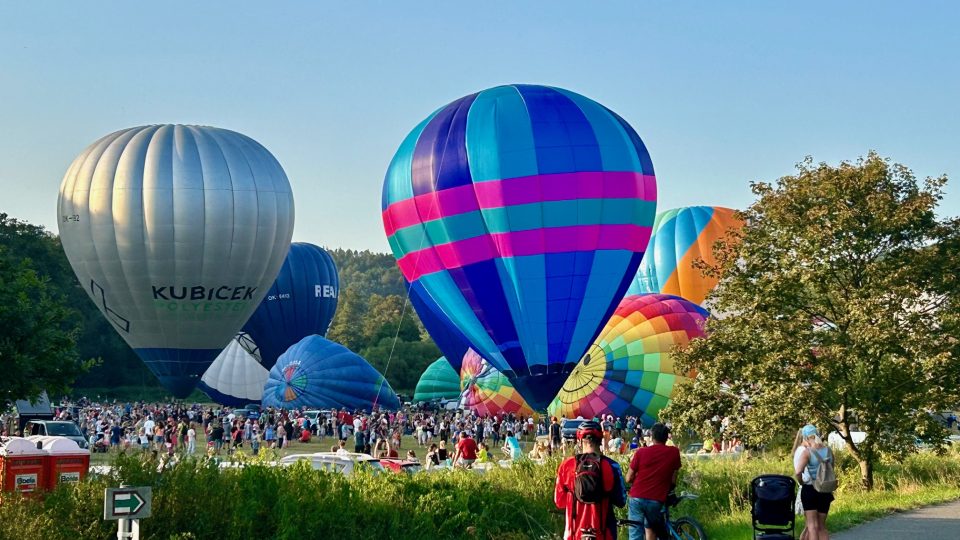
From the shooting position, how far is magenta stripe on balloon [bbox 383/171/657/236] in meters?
37.8

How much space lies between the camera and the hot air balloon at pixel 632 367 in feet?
149

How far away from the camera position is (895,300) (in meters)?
22.3

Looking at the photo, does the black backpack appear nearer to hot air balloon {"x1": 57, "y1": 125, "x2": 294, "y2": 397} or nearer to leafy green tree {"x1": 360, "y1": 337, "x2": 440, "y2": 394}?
hot air balloon {"x1": 57, "y1": 125, "x2": 294, "y2": 397}

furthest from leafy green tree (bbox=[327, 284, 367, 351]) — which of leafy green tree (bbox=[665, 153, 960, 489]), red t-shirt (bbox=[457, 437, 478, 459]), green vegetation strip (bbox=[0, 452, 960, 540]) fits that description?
green vegetation strip (bbox=[0, 452, 960, 540])

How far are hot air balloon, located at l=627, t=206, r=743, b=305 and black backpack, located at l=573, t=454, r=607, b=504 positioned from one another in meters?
49.5

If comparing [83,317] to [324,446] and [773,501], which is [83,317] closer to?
[324,446]

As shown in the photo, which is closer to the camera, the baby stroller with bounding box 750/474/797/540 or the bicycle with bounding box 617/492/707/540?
the bicycle with bounding box 617/492/707/540

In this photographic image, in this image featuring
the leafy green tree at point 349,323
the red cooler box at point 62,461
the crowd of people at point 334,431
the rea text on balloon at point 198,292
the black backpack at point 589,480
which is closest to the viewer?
the black backpack at point 589,480

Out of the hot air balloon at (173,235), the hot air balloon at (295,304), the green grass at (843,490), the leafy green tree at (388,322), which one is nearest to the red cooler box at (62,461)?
the green grass at (843,490)

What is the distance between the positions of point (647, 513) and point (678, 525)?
2.05 ft

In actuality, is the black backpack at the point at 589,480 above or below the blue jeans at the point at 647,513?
above

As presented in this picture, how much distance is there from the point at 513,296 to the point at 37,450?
2265 cm

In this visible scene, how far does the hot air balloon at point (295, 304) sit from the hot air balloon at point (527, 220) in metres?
34.6

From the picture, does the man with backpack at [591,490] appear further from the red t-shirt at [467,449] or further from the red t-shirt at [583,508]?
the red t-shirt at [467,449]
